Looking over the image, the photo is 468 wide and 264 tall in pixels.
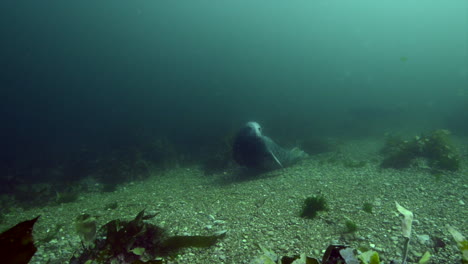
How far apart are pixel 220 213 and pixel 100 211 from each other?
3.70 meters

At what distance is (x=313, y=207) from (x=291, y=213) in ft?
1.71

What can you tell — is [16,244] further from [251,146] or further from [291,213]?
[251,146]

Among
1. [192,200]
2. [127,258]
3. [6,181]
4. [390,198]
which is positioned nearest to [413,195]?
[390,198]

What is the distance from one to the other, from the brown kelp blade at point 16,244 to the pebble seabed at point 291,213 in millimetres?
1938

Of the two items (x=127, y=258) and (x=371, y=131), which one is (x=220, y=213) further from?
(x=371, y=131)

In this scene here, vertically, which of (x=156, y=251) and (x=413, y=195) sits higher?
(x=156, y=251)

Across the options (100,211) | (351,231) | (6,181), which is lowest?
(6,181)

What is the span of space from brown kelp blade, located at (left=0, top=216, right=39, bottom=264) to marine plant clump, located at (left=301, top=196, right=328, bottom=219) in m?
4.74

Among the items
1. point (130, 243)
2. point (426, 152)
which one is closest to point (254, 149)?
point (130, 243)

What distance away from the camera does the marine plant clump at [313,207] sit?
17.1 ft

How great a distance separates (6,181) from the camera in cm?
1190

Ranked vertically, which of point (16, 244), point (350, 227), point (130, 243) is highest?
point (16, 244)

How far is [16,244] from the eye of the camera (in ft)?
6.42

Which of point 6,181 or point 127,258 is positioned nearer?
point 127,258
